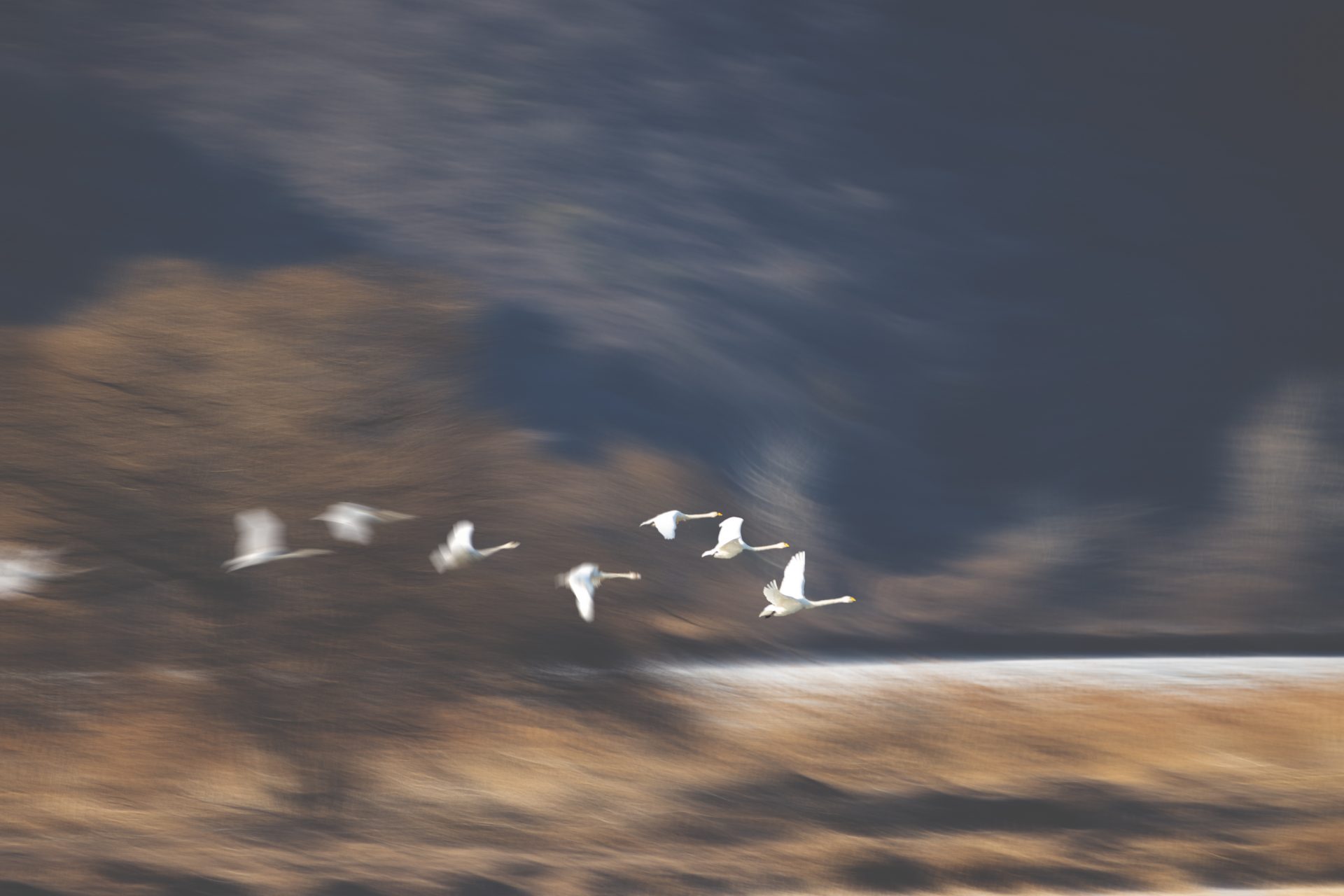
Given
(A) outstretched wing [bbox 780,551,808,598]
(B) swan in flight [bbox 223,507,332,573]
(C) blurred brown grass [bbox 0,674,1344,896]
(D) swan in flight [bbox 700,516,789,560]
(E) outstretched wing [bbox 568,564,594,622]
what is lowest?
(C) blurred brown grass [bbox 0,674,1344,896]

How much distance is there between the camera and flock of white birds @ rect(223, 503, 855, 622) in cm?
485

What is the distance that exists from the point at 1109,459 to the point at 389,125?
4902mm

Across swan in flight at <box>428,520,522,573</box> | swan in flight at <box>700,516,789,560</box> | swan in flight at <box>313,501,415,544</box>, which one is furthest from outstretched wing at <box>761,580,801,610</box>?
swan in flight at <box>313,501,415,544</box>

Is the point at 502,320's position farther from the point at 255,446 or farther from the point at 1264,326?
the point at 1264,326

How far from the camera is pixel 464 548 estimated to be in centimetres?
488

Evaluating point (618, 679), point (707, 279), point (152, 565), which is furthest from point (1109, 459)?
point (152, 565)

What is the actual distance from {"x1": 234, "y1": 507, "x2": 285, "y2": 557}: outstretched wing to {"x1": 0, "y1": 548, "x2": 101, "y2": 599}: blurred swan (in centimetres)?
67

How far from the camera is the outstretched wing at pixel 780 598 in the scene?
4785 millimetres

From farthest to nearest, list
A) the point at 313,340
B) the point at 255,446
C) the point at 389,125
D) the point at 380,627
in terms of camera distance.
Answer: the point at 389,125 → the point at 313,340 → the point at 255,446 → the point at 380,627

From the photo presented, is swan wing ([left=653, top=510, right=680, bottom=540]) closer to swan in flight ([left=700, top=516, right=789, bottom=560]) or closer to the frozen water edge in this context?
swan in flight ([left=700, top=516, right=789, bottom=560])

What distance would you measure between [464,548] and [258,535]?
1756 millimetres

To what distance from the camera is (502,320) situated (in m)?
7.12

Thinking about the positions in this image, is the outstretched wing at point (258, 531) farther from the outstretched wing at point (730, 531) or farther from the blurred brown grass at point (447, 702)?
the outstretched wing at point (730, 531)

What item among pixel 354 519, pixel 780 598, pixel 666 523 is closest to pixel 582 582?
pixel 666 523
